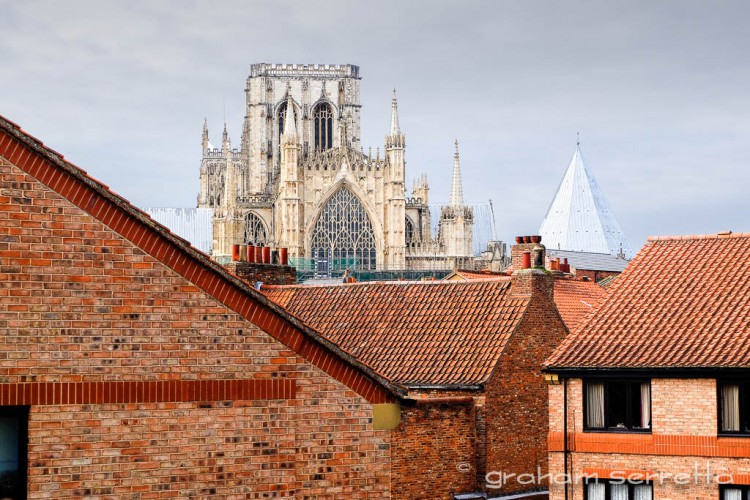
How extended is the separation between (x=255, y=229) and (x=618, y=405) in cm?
8665

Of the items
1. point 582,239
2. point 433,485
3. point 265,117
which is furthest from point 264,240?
point 433,485

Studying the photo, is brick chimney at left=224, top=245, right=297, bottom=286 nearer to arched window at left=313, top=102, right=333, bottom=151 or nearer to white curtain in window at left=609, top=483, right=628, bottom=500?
white curtain in window at left=609, top=483, right=628, bottom=500

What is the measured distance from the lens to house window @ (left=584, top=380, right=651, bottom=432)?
19641 millimetres

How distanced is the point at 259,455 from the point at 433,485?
25.6 feet

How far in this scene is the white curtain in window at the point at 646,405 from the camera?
1955 centimetres

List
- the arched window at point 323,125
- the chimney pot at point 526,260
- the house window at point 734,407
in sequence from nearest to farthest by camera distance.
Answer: the house window at point 734,407, the chimney pot at point 526,260, the arched window at point 323,125

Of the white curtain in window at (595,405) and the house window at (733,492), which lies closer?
the house window at (733,492)

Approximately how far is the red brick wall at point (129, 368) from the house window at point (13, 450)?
0.11m

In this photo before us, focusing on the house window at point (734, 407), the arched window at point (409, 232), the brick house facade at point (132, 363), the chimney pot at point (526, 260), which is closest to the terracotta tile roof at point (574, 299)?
the chimney pot at point (526, 260)

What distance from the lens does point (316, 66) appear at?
122m

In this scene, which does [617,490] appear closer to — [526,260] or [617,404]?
[617,404]

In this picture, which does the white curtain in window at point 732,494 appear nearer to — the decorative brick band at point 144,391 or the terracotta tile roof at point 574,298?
the terracotta tile roof at point 574,298

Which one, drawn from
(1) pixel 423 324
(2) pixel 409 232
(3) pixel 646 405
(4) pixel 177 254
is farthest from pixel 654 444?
(2) pixel 409 232

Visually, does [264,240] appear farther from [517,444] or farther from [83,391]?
[83,391]
